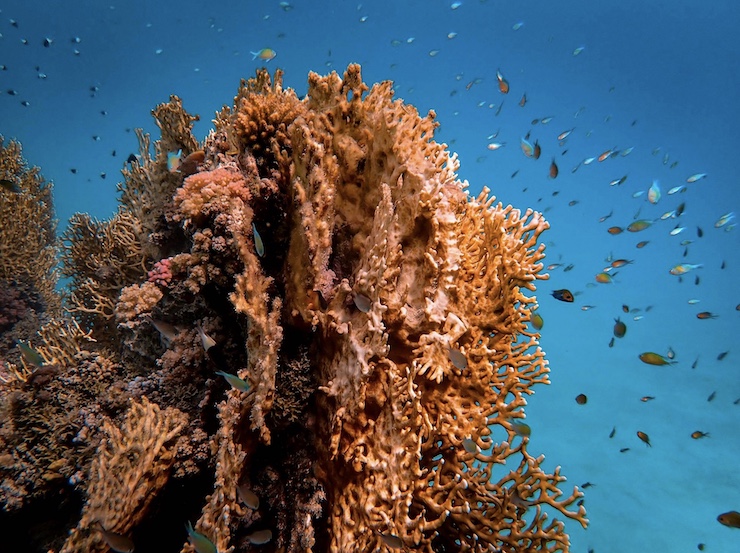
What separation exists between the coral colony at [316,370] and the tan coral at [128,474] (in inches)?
0.6

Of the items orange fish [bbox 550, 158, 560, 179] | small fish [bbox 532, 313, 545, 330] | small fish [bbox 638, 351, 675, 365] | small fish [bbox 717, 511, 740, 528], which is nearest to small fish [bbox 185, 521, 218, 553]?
small fish [bbox 532, 313, 545, 330]

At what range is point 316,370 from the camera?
143 inches

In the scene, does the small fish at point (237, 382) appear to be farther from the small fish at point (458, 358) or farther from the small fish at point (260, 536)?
the small fish at point (458, 358)

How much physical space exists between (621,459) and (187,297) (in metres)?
32.9

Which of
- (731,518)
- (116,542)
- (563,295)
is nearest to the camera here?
(116,542)

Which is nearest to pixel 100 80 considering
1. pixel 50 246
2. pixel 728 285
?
pixel 50 246

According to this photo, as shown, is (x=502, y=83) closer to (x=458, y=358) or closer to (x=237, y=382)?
(x=458, y=358)

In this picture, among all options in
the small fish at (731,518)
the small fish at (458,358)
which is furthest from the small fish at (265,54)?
the small fish at (731,518)

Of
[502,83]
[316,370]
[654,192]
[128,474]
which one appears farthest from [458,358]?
[654,192]

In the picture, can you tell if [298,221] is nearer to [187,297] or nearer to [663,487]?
[187,297]

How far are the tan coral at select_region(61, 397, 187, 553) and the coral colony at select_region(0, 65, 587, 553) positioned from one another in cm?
2

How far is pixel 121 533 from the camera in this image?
9.91 feet

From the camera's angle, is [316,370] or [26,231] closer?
[316,370]

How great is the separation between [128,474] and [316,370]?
1.65 metres
